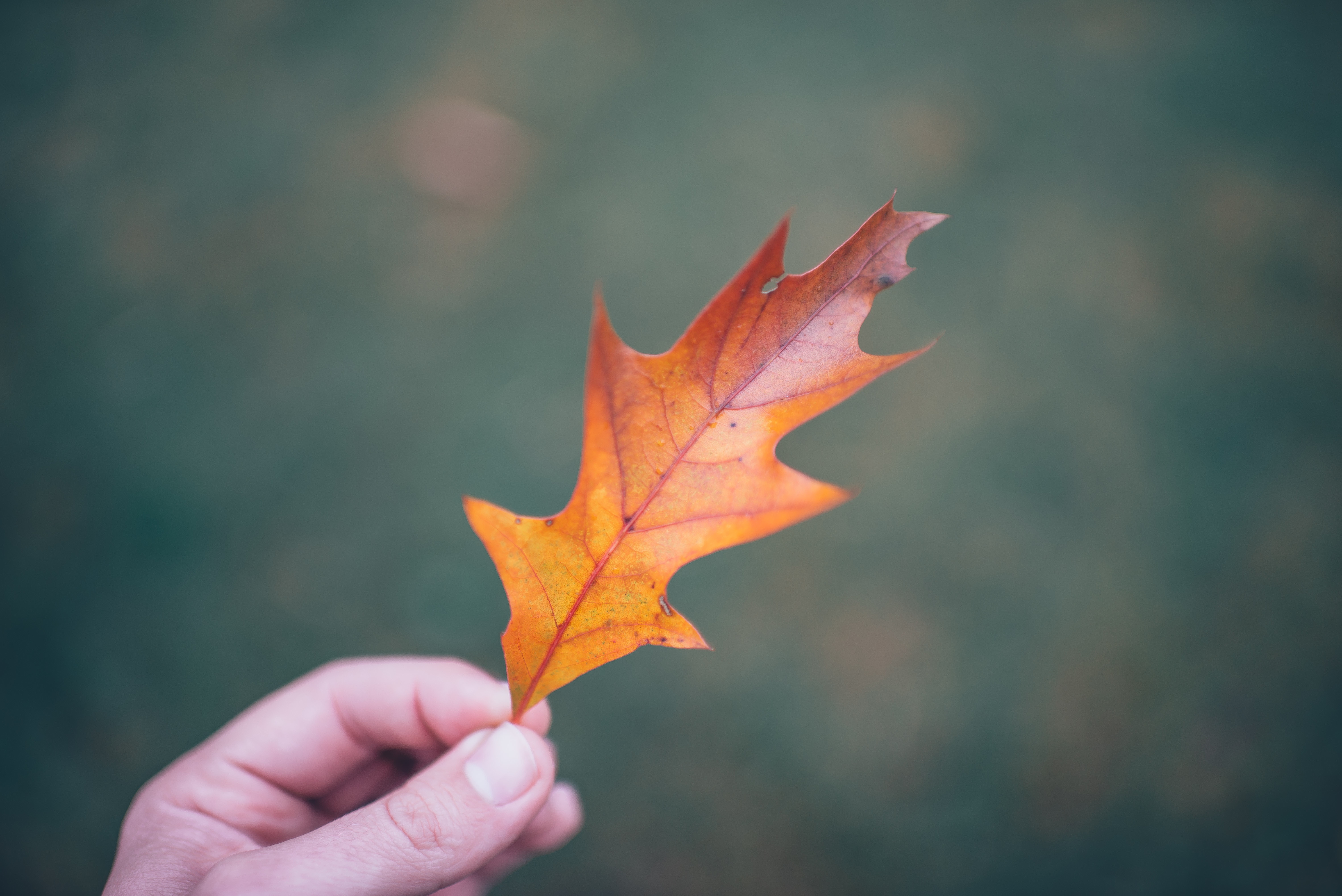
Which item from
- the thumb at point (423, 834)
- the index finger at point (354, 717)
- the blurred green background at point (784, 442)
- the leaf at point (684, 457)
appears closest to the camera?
the leaf at point (684, 457)

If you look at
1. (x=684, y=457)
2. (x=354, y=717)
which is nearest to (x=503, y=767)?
(x=354, y=717)

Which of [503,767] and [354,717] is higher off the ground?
[354,717]

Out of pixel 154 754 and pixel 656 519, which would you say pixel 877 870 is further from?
pixel 154 754

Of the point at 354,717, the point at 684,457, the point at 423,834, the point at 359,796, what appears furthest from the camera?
the point at 359,796

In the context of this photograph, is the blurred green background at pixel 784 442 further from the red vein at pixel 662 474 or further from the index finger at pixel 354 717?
the red vein at pixel 662 474

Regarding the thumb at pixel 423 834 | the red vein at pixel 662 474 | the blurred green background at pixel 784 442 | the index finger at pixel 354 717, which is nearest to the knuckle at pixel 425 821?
the thumb at pixel 423 834

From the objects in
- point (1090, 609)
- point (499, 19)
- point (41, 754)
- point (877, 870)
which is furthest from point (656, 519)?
point (499, 19)

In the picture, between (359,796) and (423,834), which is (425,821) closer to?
(423,834)

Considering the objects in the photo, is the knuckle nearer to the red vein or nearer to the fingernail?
the fingernail
